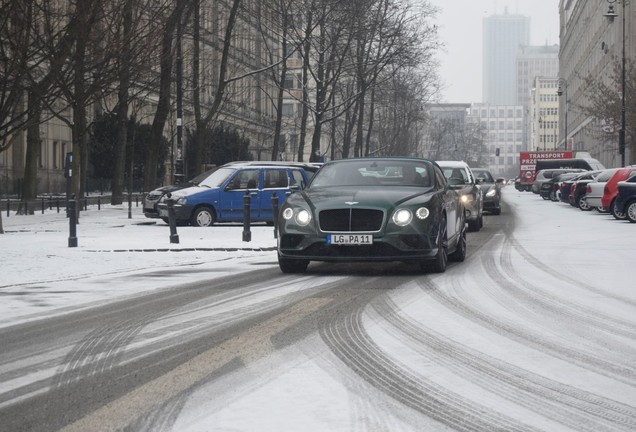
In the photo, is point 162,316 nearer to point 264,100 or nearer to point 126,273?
point 126,273

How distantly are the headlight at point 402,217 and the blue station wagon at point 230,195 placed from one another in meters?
14.0

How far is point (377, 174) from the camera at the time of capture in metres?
15.3

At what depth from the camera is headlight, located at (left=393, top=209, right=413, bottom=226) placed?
1357cm

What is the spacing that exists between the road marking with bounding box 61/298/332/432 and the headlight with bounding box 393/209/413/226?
13.5ft

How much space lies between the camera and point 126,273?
1470 cm

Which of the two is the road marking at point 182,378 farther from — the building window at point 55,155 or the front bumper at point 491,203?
the building window at point 55,155

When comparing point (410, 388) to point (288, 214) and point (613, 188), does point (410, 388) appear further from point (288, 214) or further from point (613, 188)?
point (613, 188)

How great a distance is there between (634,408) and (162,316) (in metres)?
4.95

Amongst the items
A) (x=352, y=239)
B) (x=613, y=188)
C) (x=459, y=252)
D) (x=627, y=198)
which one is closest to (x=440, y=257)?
(x=352, y=239)

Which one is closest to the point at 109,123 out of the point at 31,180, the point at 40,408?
the point at 31,180

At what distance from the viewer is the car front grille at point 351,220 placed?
1362cm

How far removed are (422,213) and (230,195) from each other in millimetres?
15034

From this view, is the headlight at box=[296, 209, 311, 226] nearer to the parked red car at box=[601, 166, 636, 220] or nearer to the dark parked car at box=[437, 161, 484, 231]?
the dark parked car at box=[437, 161, 484, 231]

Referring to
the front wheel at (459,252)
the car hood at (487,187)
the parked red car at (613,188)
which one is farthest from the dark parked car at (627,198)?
the front wheel at (459,252)
